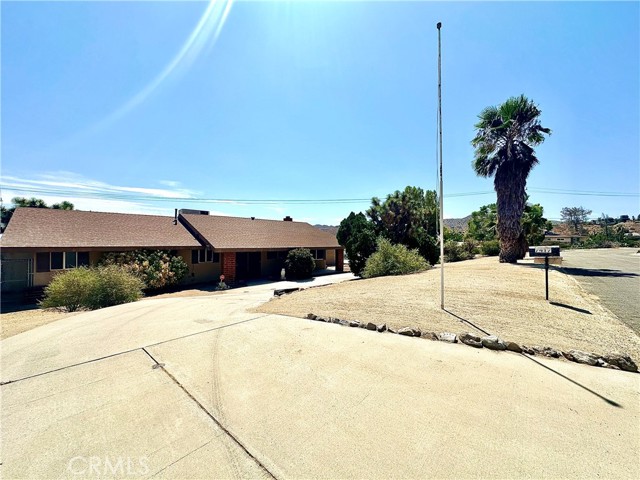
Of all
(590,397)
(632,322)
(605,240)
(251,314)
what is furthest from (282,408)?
(605,240)

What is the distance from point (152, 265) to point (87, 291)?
4.86m

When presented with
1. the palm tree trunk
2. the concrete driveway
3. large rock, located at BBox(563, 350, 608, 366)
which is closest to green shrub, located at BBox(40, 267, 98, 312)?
the concrete driveway

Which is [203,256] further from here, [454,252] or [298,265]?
[454,252]

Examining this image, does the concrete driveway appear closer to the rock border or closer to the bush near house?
the rock border

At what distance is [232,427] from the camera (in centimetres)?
273

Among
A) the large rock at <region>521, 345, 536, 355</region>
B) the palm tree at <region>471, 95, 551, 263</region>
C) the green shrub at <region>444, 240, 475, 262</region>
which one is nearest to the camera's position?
the large rock at <region>521, 345, 536, 355</region>

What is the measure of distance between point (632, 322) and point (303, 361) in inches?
283

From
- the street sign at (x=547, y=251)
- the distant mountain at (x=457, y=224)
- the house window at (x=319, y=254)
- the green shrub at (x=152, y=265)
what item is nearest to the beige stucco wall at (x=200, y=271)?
the green shrub at (x=152, y=265)

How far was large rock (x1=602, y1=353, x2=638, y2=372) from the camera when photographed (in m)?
3.90

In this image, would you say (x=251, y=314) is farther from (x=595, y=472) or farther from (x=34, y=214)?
(x=34, y=214)

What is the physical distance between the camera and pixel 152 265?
1459cm

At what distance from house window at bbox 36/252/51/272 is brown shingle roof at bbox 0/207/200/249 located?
2.52ft

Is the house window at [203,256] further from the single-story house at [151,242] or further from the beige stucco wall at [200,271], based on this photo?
the beige stucco wall at [200,271]

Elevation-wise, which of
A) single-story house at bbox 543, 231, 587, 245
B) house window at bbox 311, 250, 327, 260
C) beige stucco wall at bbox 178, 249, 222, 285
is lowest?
beige stucco wall at bbox 178, 249, 222, 285
